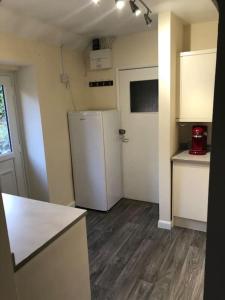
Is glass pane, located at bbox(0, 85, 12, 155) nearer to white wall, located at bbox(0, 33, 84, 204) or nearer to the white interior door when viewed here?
white wall, located at bbox(0, 33, 84, 204)

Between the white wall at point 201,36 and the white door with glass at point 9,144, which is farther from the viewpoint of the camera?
the white door with glass at point 9,144

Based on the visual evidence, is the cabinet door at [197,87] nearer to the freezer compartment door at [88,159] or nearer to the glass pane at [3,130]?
the freezer compartment door at [88,159]

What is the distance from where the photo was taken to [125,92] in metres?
3.53

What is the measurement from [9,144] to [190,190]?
2255 mm

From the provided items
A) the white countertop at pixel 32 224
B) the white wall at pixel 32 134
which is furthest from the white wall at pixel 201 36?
the white countertop at pixel 32 224

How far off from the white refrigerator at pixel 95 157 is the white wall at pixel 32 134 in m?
0.53

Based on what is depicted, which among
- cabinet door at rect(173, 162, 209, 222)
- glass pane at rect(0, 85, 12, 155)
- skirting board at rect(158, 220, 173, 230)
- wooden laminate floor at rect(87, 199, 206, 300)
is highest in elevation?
glass pane at rect(0, 85, 12, 155)

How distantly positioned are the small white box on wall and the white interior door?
24 centimetres

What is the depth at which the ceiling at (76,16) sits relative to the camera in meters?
2.26

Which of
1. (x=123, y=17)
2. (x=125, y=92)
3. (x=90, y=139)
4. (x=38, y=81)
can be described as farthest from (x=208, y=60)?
(x=38, y=81)

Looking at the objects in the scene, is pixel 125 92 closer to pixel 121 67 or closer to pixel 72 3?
pixel 121 67

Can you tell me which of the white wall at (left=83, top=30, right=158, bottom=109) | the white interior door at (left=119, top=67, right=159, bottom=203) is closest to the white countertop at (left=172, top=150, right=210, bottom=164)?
the white interior door at (left=119, top=67, right=159, bottom=203)

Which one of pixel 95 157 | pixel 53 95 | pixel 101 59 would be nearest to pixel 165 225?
pixel 95 157

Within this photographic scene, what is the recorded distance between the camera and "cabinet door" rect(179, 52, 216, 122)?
8.64ft
